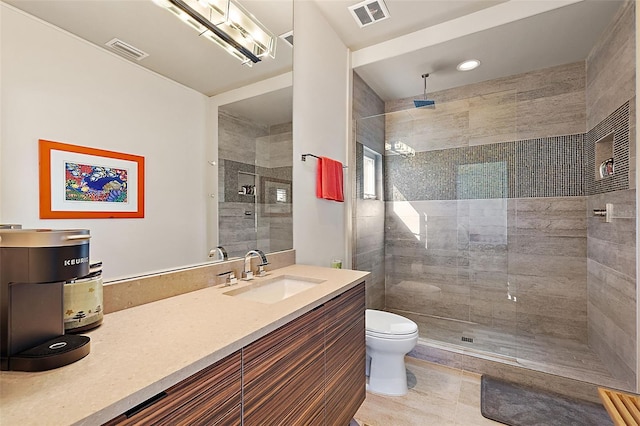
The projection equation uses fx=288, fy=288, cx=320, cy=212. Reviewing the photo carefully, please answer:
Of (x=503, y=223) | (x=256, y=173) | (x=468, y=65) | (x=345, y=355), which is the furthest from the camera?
(x=503, y=223)

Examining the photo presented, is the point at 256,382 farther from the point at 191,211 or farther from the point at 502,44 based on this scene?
the point at 502,44

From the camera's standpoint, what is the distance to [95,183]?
0.98 metres

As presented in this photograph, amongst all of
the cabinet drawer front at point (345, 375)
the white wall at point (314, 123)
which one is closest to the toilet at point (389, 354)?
the cabinet drawer front at point (345, 375)

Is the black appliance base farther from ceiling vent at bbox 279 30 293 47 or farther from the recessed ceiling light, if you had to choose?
the recessed ceiling light

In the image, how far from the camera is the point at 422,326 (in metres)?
2.72

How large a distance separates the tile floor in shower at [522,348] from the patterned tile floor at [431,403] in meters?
0.27

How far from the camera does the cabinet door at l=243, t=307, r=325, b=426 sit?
865 millimetres

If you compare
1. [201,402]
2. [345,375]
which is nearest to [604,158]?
[345,375]

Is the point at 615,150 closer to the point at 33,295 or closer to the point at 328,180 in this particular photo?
the point at 328,180

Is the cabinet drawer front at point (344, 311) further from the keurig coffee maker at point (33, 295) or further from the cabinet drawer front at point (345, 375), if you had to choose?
the keurig coffee maker at point (33, 295)

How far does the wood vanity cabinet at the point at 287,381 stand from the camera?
0.68 m

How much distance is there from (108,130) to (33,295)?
0.60 m

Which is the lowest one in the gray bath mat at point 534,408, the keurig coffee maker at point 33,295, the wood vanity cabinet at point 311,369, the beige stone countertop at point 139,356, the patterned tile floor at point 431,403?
the patterned tile floor at point 431,403

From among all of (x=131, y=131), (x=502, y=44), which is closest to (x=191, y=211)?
(x=131, y=131)
